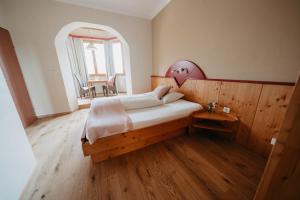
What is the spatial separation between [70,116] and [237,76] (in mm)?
3871

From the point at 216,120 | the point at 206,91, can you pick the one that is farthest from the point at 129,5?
the point at 216,120

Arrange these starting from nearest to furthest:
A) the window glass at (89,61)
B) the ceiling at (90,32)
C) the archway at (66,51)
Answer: the archway at (66,51) → the ceiling at (90,32) → the window glass at (89,61)

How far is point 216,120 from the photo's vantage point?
190 centimetres

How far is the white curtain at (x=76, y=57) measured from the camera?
4.63 meters

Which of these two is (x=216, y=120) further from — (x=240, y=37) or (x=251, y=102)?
(x=240, y=37)

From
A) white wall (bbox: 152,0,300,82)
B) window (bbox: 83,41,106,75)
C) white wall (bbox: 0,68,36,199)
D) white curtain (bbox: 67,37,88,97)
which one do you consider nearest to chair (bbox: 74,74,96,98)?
white curtain (bbox: 67,37,88,97)

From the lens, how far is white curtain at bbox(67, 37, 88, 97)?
4.63 metres

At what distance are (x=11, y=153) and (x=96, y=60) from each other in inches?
203

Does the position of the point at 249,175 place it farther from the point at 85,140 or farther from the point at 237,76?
the point at 85,140

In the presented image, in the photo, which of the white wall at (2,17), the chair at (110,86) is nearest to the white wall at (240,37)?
the chair at (110,86)

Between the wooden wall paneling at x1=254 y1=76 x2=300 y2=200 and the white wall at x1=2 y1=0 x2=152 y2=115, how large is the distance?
3.74 m

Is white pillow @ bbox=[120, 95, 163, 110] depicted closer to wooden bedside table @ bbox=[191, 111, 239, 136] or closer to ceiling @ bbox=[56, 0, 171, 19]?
wooden bedside table @ bbox=[191, 111, 239, 136]

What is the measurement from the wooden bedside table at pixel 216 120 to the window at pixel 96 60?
5186mm

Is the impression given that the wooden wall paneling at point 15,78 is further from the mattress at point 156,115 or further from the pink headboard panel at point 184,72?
the pink headboard panel at point 184,72
